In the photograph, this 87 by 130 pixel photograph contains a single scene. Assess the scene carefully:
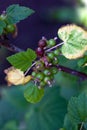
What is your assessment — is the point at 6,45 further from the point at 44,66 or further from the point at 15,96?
the point at 15,96

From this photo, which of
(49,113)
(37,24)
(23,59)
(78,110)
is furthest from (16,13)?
(37,24)

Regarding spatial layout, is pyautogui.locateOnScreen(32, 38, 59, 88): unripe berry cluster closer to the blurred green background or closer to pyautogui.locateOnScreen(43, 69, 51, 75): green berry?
pyautogui.locateOnScreen(43, 69, 51, 75): green berry

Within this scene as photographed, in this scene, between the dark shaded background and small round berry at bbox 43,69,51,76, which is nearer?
small round berry at bbox 43,69,51,76

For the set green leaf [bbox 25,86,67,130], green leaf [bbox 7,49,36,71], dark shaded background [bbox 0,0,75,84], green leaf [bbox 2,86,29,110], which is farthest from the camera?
dark shaded background [bbox 0,0,75,84]

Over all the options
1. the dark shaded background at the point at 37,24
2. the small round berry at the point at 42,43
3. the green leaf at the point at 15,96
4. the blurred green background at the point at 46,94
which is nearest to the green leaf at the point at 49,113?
the blurred green background at the point at 46,94

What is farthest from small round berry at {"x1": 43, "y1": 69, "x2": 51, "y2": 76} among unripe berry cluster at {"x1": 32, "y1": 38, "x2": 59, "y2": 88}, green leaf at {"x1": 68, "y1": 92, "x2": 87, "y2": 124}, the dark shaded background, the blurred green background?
the dark shaded background
